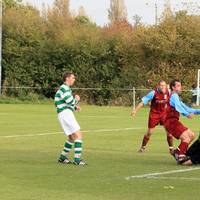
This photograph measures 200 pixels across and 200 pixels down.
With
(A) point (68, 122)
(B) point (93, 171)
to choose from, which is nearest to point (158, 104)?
(A) point (68, 122)

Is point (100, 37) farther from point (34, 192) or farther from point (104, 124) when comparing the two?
point (34, 192)

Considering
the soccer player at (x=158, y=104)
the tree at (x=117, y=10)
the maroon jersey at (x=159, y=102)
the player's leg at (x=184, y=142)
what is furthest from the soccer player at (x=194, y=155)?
the tree at (x=117, y=10)

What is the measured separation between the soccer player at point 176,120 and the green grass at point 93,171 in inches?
12.5

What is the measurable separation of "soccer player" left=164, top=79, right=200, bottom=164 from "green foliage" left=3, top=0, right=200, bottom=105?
114 ft

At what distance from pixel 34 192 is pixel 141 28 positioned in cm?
4280

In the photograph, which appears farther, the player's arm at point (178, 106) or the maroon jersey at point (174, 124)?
the maroon jersey at point (174, 124)

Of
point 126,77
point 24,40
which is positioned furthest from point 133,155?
point 24,40

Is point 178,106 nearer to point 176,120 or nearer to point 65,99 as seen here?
point 176,120

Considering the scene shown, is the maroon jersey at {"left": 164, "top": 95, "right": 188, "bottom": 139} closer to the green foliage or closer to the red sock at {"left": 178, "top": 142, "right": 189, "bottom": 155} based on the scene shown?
the red sock at {"left": 178, "top": 142, "right": 189, "bottom": 155}

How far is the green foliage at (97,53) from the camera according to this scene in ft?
171

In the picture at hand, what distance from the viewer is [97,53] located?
181 feet

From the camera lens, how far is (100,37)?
56.7 meters

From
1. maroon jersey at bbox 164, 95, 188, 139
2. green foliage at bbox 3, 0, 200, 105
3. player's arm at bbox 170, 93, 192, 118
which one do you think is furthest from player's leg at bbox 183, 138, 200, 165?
green foliage at bbox 3, 0, 200, 105

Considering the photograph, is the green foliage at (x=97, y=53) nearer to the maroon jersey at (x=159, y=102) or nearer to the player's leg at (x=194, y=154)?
the maroon jersey at (x=159, y=102)
